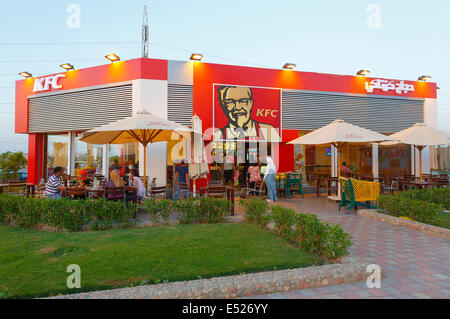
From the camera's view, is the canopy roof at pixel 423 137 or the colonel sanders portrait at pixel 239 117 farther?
the colonel sanders portrait at pixel 239 117

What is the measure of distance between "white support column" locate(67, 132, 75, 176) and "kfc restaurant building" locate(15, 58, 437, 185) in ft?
0.15

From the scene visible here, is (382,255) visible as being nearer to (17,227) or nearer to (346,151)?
(17,227)

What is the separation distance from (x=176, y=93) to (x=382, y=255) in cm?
982

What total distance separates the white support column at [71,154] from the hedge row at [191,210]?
9.93 m

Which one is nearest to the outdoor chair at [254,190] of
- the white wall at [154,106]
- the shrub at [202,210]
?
the white wall at [154,106]

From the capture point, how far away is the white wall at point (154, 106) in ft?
38.5

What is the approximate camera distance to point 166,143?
1219 cm

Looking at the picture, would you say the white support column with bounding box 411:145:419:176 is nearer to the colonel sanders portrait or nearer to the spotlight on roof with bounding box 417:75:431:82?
the spotlight on roof with bounding box 417:75:431:82

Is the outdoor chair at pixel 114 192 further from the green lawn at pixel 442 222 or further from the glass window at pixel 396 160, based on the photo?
the glass window at pixel 396 160

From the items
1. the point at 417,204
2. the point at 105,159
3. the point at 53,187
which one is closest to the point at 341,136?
the point at 417,204

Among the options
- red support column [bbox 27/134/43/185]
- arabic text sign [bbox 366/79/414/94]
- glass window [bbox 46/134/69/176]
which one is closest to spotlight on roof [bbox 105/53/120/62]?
glass window [bbox 46/134/69/176]
